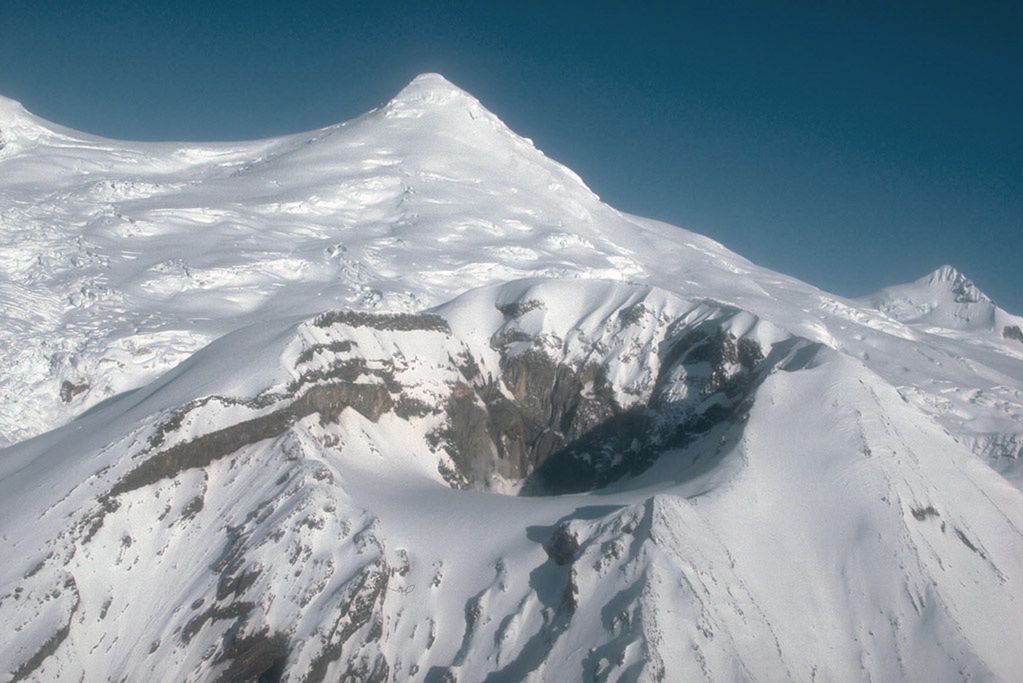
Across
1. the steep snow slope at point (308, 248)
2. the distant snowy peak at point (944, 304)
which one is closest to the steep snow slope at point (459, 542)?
the steep snow slope at point (308, 248)

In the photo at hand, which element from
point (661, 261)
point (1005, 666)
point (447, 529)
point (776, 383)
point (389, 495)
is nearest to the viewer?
point (1005, 666)

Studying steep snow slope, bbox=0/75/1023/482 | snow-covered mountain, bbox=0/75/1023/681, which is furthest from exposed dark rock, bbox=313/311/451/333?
steep snow slope, bbox=0/75/1023/482

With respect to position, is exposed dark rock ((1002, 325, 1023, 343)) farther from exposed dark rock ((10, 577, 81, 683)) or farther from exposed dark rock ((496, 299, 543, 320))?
exposed dark rock ((10, 577, 81, 683))

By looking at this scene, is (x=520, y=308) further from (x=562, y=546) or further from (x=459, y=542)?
(x=562, y=546)

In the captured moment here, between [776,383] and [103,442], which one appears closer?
[103,442]

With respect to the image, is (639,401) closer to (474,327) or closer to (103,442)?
(474,327)

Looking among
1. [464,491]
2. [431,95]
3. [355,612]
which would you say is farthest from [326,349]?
[431,95]

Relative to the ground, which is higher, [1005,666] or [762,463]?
[762,463]

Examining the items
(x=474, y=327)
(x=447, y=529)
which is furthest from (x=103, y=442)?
(x=474, y=327)
